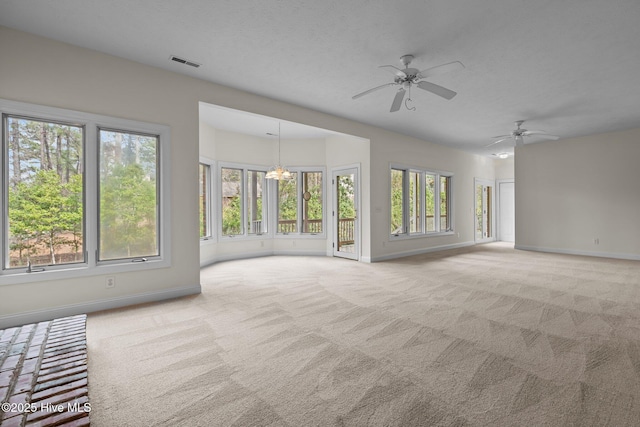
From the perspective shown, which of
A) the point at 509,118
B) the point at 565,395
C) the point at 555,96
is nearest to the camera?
the point at 565,395

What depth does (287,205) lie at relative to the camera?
781 centimetres

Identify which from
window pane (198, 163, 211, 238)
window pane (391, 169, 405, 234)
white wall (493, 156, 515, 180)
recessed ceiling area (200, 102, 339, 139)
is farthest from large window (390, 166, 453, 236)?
window pane (198, 163, 211, 238)

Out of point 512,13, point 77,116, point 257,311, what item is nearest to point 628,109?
point 512,13

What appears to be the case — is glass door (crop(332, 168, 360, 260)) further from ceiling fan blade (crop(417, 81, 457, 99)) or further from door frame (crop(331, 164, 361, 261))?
ceiling fan blade (crop(417, 81, 457, 99))

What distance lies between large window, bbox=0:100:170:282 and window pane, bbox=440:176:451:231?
7.31 m

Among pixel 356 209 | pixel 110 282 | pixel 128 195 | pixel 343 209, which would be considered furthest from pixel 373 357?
pixel 343 209

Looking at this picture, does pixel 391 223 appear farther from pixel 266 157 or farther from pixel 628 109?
pixel 628 109

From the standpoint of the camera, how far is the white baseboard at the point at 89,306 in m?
3.02

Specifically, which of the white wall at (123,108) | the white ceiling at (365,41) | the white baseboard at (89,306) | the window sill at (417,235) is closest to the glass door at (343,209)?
the window sill at (417,235)

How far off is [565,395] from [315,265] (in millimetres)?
4647

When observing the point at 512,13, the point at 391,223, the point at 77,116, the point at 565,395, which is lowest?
the point at 565,395

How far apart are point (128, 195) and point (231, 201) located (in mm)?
3368

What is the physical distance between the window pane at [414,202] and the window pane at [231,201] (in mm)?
4295

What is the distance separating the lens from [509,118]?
597 cm
